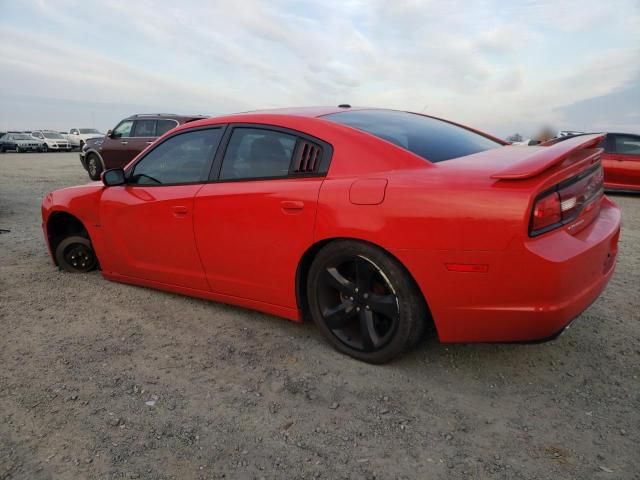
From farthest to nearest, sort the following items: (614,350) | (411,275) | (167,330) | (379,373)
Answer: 1. (167,330)
2. (614,350)
3. (379,373)
4. (411,275)

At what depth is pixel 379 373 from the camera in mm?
2564

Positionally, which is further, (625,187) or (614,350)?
(625,187)

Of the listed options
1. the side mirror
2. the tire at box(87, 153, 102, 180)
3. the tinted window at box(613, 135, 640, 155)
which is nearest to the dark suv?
the tire at box(87, 153, 102, 180)

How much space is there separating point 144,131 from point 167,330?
32.1 ft

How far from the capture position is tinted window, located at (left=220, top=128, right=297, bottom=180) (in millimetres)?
2844

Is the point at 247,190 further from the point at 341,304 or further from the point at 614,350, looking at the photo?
the point at 614,350

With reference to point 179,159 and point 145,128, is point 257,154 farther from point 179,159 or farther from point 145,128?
point 145,128

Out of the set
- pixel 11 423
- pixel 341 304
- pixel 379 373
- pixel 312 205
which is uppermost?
pixel 312 205

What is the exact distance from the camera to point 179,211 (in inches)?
127

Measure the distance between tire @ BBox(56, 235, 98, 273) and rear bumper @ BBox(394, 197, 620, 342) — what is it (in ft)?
10.6

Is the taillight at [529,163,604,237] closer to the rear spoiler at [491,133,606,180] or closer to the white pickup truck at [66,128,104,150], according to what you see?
the rear spoiler at [491,133,606,180]

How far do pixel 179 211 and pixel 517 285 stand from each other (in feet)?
7.26

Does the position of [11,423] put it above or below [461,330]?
below

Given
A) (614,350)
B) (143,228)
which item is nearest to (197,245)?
(143,228)
